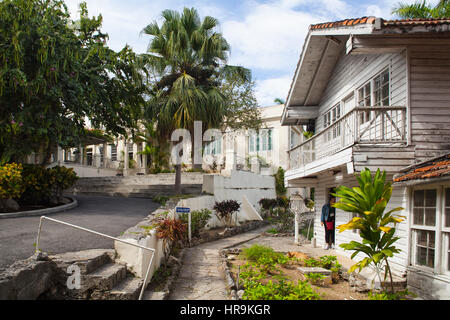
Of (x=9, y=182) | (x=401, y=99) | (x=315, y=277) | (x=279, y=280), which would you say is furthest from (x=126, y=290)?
(x=9, y=182)

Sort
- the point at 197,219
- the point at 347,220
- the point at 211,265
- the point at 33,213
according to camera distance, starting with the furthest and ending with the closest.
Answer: the point at 197,219 < the point at 33,213 < the point at 347,220 < the point at 211,265

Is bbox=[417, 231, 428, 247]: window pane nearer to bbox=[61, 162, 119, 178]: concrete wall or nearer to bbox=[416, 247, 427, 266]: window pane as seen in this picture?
bbox=[416, 247, 427, 266]: window pane

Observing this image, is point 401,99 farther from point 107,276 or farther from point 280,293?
point 107,276

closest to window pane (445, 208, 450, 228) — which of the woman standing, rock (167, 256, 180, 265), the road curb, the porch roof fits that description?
the porch roof

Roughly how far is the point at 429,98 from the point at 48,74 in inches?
405

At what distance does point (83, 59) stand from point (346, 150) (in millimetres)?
9742

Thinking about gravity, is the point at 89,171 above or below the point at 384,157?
below

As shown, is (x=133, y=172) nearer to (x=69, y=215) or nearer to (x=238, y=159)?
(x=238, y=159)

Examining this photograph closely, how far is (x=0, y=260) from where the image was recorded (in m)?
5.50

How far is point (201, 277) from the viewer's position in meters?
8.17

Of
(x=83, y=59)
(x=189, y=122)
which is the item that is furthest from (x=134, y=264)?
(x=189, y=122)

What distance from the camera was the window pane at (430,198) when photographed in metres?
6.76

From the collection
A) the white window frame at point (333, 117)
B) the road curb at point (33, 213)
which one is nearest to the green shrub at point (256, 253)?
the white window frame at point (333, 117)

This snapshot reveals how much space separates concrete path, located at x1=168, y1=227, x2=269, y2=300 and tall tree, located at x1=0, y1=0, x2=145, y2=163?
5.75 meters
